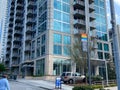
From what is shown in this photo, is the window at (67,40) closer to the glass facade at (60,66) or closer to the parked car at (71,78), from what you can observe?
the glass facade at (60,66)

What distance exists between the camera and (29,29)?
178ft

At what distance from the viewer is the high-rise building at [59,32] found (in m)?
41.8

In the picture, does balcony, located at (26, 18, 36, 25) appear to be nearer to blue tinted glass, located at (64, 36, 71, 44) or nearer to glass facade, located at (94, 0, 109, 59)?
blue tinted glass, located at (64, 36, 71, 44)

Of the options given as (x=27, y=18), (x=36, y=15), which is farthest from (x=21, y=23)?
(x=36, y=15)

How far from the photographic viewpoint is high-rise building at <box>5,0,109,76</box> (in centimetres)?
4181

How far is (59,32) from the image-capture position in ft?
143

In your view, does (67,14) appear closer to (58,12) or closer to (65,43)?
(58,12)

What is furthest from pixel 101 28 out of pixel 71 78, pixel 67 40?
pixel 71 78

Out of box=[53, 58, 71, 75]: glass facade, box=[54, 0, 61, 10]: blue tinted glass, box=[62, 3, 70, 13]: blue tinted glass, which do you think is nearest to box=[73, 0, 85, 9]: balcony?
box=[62, 3, 70, 13]: blue tinted glass

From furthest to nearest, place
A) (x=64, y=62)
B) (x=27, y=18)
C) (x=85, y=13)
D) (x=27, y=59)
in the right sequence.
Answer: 1. (x=27, y=18)
2. (x=27, y=59)
3. (x=85, y=13)
4. (x=64, y=62)

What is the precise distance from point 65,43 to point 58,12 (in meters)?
7.81

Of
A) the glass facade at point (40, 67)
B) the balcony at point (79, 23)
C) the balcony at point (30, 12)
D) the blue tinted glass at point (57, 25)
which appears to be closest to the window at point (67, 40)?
the blue tinted glass at point (57, 25)

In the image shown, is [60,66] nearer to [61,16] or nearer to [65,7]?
[61,16]

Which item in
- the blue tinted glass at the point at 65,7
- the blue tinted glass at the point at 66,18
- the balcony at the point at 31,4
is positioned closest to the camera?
the blue tinted glass at the point at 66,18
